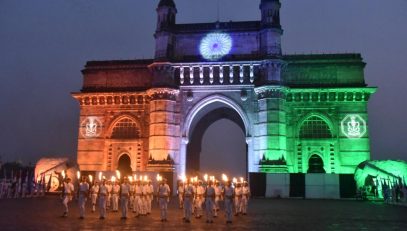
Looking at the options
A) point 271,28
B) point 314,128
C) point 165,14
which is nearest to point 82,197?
point 271,28

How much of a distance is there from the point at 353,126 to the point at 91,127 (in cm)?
2232

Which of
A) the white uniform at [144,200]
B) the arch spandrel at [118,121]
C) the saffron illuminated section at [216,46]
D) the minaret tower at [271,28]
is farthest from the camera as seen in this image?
the arch spandrel at [118,121]

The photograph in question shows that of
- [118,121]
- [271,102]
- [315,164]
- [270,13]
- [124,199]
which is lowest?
[124,199]

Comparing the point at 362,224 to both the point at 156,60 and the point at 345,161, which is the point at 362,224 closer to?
the point at 345,161

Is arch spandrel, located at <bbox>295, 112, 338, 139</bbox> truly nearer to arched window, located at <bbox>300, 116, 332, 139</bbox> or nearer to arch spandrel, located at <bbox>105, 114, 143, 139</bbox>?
arched window, located at <bbox>300, 116, 332, 139</bbox>

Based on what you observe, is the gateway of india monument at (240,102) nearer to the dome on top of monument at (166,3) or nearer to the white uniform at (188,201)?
the dome on top of monument at (166,3)

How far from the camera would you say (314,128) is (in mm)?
35250

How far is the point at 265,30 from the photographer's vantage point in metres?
34.3

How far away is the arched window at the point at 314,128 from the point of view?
35.0m

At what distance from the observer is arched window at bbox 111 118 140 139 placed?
121 ft

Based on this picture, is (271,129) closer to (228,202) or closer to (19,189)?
(228,202)

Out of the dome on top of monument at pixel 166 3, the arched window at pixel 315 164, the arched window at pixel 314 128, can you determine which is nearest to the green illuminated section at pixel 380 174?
the arched window at pixel 315 164

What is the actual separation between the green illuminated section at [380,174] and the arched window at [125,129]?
18.6 meters

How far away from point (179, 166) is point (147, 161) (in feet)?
9.72
